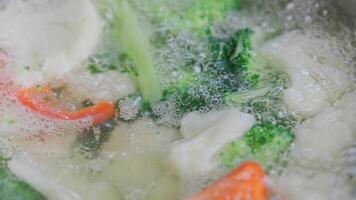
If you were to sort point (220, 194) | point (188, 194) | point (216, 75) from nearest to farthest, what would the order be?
1. point (220, 194)
2. point (188, 194)
3. point (216, 75)

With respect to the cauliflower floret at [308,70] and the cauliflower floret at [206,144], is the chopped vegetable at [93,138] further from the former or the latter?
the cauliflower floret at [308,70]

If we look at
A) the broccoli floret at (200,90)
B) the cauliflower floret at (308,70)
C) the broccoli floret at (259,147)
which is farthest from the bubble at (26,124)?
the cauliflower floret at (308,70)

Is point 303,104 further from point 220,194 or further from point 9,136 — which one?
point 9,136

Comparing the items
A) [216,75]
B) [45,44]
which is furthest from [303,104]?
[45,44]

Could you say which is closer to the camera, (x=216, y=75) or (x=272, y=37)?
(x=216, y=75)

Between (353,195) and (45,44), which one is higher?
(45,44)

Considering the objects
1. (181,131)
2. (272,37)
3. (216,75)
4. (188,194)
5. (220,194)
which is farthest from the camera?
(272,37)

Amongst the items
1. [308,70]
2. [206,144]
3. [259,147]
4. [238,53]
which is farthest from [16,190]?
[308,70]

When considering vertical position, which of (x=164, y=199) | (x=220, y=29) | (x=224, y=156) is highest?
(x=220, y=29)

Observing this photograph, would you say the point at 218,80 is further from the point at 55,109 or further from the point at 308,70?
the point at 55,109
